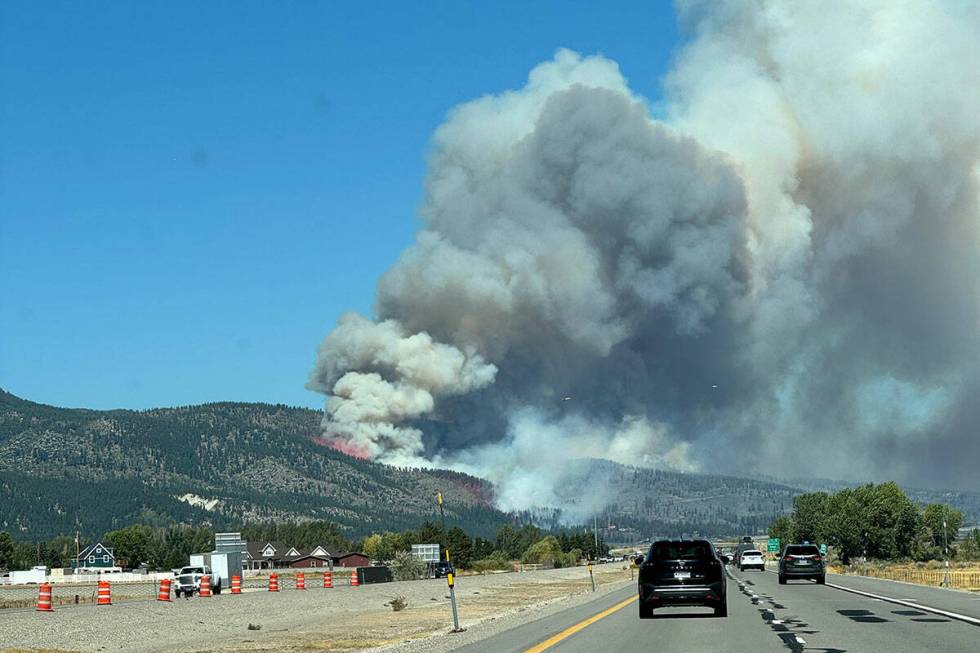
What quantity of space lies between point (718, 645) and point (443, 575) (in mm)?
98050

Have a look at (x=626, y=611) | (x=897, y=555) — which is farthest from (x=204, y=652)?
(x=897, y=555)

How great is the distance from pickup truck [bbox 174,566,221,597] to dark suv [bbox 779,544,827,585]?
36.3m

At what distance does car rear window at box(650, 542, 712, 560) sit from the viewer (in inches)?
1396

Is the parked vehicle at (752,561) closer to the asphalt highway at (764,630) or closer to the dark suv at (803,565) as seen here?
the dark suv at (803,565)

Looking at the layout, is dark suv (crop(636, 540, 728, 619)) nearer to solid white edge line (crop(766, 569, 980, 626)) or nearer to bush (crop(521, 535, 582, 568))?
solid white edge line (crop(766, 569, 980, 626))

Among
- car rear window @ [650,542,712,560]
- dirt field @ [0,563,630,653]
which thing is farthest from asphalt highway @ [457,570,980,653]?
dirt field @ [0,563,630,653]

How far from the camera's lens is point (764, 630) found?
97.8 ft

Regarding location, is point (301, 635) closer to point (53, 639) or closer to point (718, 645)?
point (53, 639)

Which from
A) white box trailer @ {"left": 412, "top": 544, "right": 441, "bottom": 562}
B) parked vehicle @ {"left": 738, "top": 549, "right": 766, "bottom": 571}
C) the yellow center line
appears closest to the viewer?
the yellow center line

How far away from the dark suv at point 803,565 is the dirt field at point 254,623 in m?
13.4

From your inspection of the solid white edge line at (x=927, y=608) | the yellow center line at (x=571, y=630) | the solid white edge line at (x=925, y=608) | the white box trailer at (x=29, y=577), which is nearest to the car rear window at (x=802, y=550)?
the solid white edge line at (x=925, y=608)

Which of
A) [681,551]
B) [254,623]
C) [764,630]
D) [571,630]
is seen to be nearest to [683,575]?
[681,551]

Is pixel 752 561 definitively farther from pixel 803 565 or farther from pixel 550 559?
pixel 550 559

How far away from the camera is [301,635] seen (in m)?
42.3
